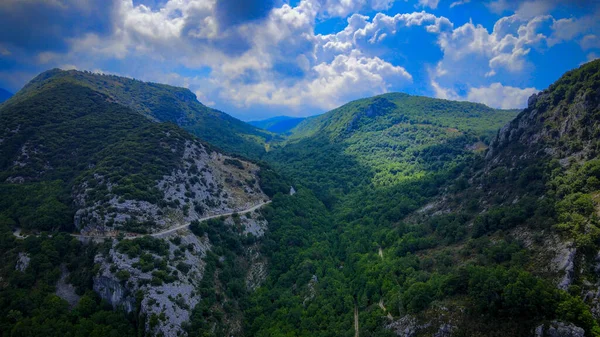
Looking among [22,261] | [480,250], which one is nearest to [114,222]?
[22,261]

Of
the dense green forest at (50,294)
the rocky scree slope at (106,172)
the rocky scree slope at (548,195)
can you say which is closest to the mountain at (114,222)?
the dense green forest at (50,294)

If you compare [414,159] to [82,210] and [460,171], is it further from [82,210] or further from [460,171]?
[82,210]

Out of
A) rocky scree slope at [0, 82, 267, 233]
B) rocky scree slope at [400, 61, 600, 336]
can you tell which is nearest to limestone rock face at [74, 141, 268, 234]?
rocky scree slope at [0, 82, 267, 233]

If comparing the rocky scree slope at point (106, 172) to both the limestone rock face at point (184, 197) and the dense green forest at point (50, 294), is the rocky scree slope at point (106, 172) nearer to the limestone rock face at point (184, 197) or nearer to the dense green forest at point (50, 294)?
the limestone rock face at point (184, 197)

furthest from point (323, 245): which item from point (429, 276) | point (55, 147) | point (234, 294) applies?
point (55, 147)

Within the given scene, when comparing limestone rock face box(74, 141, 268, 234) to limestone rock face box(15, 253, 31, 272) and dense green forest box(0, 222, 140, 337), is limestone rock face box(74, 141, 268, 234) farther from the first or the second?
limestone rock face box(15, 253, 31, 272)

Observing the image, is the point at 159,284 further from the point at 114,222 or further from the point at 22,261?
the point at 22,261

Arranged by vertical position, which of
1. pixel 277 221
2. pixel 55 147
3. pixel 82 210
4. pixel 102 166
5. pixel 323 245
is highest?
pixel 55 147
